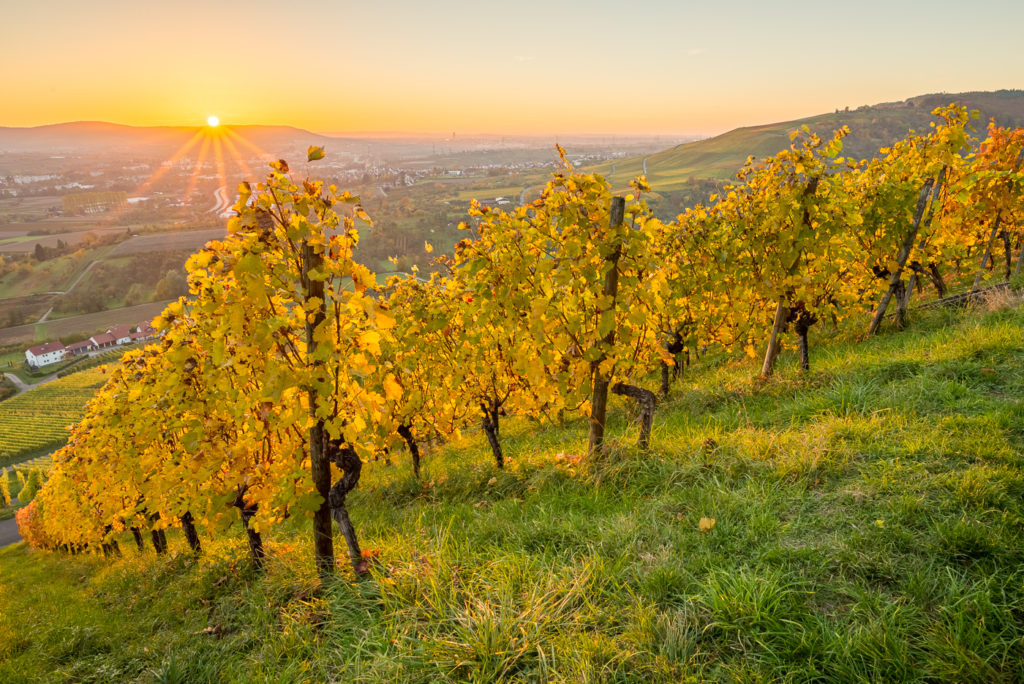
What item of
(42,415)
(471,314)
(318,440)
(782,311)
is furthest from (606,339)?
(42,415)

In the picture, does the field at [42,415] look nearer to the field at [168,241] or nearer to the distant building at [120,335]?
the distant building at [120,335]

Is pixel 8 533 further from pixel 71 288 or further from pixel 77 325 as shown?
pixel 71 288

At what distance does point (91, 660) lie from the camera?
5566 mm

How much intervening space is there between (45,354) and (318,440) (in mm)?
139995

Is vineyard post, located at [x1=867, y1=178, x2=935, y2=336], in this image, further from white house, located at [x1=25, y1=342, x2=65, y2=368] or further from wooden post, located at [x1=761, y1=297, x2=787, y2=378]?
white house, located at [x1=25, y1=342, x2=65, y2=368]

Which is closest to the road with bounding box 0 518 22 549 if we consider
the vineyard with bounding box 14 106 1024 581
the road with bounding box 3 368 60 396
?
the vineyard with bounding box 14 106 1024 581

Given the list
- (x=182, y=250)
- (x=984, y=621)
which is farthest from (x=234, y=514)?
(x=182, y=250)

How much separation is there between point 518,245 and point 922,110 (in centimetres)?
26050

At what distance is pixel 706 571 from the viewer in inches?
139

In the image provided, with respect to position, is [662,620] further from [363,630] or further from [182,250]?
[182,250]

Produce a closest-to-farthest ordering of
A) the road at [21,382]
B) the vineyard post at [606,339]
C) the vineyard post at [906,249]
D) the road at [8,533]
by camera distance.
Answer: the vineyard post at [606,339]
the vineyard post at [906,249]
the road at [8,533]
the road at [21,382]

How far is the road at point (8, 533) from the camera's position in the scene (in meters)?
40.4

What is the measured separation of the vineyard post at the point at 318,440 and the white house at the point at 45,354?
139415mm

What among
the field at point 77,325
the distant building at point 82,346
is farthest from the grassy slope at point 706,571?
the field at point 77,325
